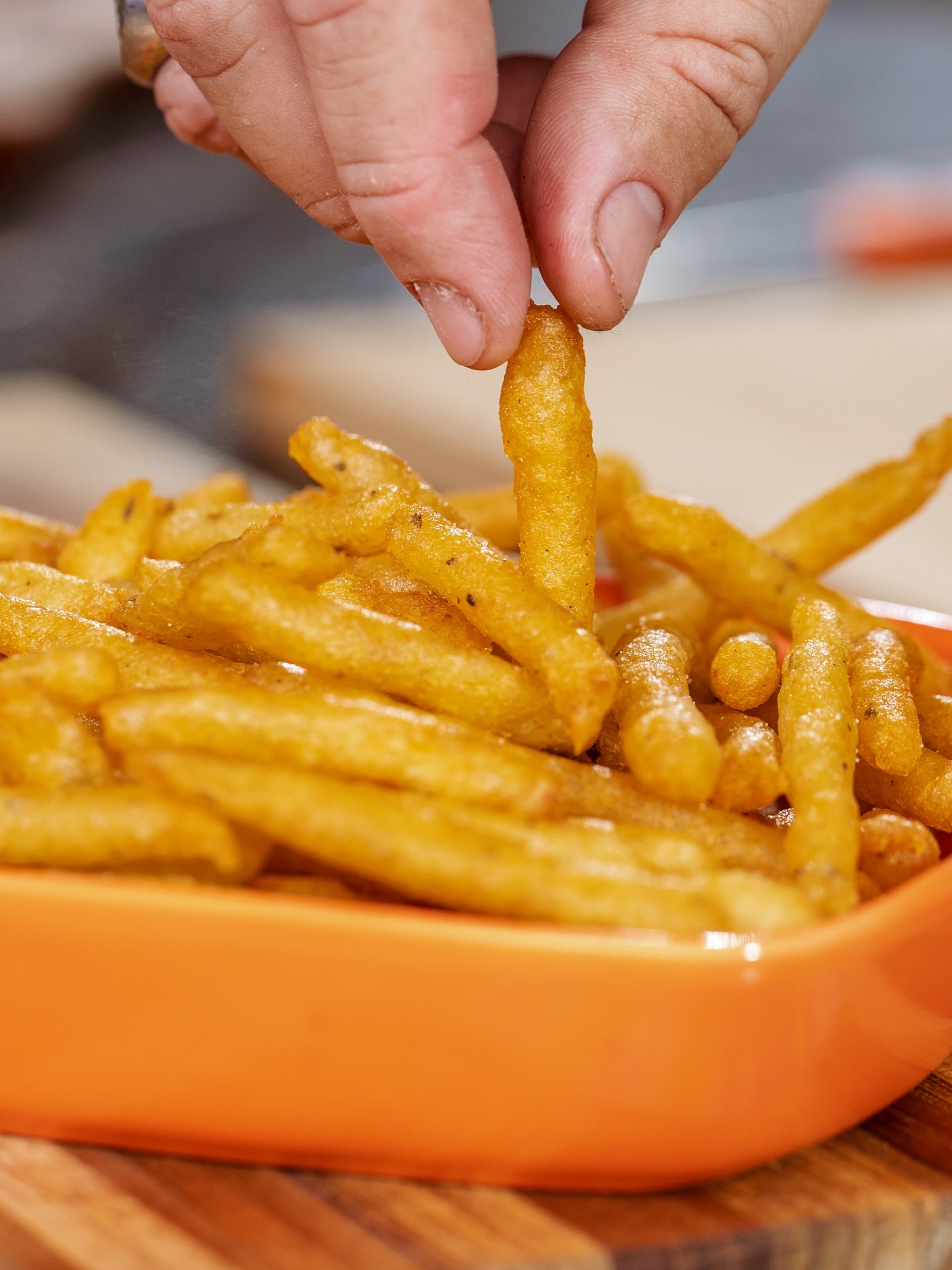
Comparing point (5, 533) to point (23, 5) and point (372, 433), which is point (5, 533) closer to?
point (372, 433)

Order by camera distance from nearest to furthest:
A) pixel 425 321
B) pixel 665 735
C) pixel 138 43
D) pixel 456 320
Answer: pixel 665 735 → pixel 456 320 → pixel 138 43 → pixel 425 321

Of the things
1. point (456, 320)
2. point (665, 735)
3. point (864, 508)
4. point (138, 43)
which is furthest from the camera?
point (138, 43)

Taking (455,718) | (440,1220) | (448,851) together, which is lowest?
(440,1220)

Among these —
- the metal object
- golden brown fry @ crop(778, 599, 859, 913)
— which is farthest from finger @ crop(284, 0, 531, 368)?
the metal object

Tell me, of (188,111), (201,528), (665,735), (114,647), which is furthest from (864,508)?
(188,111)

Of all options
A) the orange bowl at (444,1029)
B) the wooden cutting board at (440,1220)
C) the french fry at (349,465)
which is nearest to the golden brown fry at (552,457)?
the french fry at (349,465)

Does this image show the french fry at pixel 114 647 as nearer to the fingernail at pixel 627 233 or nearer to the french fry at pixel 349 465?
the french fry at pixel 349 465

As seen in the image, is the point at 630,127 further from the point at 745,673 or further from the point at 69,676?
the point at 69,676
